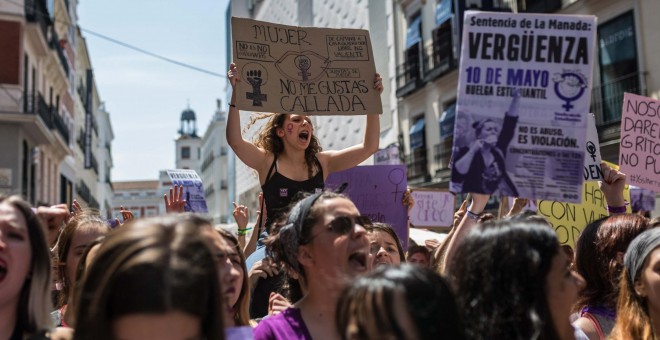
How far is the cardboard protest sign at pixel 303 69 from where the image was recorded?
190 inches

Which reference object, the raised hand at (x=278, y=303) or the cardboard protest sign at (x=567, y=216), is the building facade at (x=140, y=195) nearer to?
the cardboard protest sign at (x=567, y=216)

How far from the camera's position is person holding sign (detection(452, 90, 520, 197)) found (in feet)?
10.6

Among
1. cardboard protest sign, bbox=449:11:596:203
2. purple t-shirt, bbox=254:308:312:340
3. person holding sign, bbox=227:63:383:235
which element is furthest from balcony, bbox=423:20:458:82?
purple t-shirt, bbox=254:308:312:340

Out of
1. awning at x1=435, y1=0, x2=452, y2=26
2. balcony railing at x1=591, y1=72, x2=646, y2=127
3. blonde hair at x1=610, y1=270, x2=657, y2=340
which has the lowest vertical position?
blonde hair at x1=610, y1=270, x2=657, y2=340

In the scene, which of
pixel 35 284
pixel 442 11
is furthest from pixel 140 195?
pixel 35 284

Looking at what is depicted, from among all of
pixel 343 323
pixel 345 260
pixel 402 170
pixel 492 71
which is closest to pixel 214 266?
pixel 343 323

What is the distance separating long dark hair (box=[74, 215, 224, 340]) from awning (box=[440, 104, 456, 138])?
64.4ft

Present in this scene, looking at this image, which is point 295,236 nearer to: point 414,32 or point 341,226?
point 341,226

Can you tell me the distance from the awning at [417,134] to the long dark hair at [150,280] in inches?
878

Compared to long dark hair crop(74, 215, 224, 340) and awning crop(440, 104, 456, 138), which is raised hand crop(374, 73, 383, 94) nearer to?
long dark hair crop(74, 215, 224, 340)

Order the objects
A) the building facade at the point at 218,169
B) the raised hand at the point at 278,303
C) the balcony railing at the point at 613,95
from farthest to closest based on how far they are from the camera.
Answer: the building facade at the point at 218,169 → the balcony railing at the point at 613,95 → the raised hand at the point at 278,303

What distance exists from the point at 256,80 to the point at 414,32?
19698 millimetres

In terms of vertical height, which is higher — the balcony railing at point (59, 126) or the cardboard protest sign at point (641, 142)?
the balcony railing at point (59, 126)

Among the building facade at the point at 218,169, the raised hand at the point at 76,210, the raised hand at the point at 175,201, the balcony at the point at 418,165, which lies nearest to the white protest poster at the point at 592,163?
the raised hand at the point at 175,201
